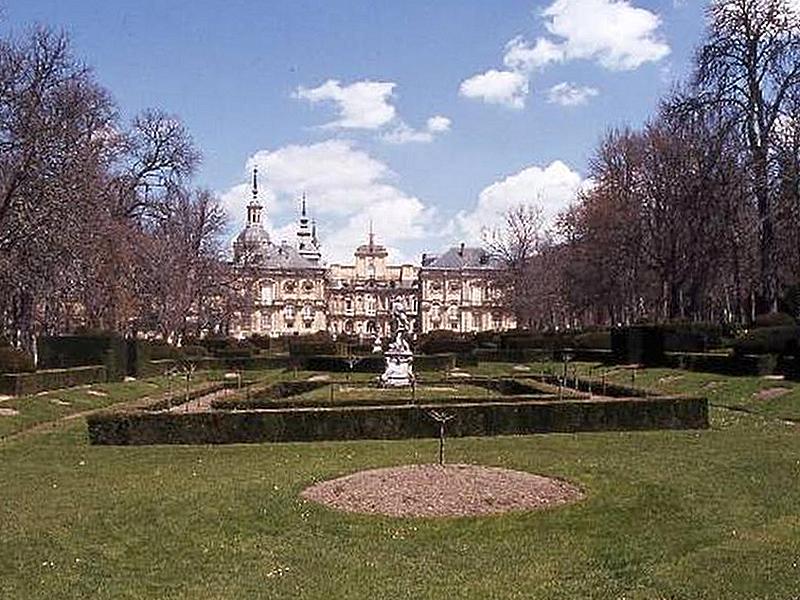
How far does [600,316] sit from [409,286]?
55594 mm

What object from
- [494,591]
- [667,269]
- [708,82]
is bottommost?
[494,591]

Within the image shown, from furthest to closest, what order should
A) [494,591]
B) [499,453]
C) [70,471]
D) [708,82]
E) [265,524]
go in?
[708,82]
[499,453]
[70,471]
[265,524]
[494,591]

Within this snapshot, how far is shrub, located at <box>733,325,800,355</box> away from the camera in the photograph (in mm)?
28375

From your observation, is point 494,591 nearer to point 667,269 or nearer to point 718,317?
point 667,269

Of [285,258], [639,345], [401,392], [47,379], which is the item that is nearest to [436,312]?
[285,258]

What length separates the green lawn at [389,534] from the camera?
8047 mm

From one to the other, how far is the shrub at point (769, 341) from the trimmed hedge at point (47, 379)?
790 inches

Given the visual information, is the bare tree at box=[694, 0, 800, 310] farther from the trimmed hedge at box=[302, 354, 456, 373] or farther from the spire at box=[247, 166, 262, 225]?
the spire at box=[247, 166, 262, 225]

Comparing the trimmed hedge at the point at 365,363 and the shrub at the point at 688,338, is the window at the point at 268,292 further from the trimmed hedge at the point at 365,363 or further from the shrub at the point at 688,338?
the shrub at the point at 688,338

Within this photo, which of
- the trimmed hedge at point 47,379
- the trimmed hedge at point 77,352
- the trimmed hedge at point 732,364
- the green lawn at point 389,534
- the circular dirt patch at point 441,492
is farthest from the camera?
the trimmed hedge at point 77,352

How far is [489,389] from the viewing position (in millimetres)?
Result: 29609

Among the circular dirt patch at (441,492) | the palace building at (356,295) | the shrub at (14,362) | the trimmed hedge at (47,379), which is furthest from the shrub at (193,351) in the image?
the palace building at (356,295)

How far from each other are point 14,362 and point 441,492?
63.3 feet

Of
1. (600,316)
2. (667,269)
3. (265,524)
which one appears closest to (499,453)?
(265,524)
